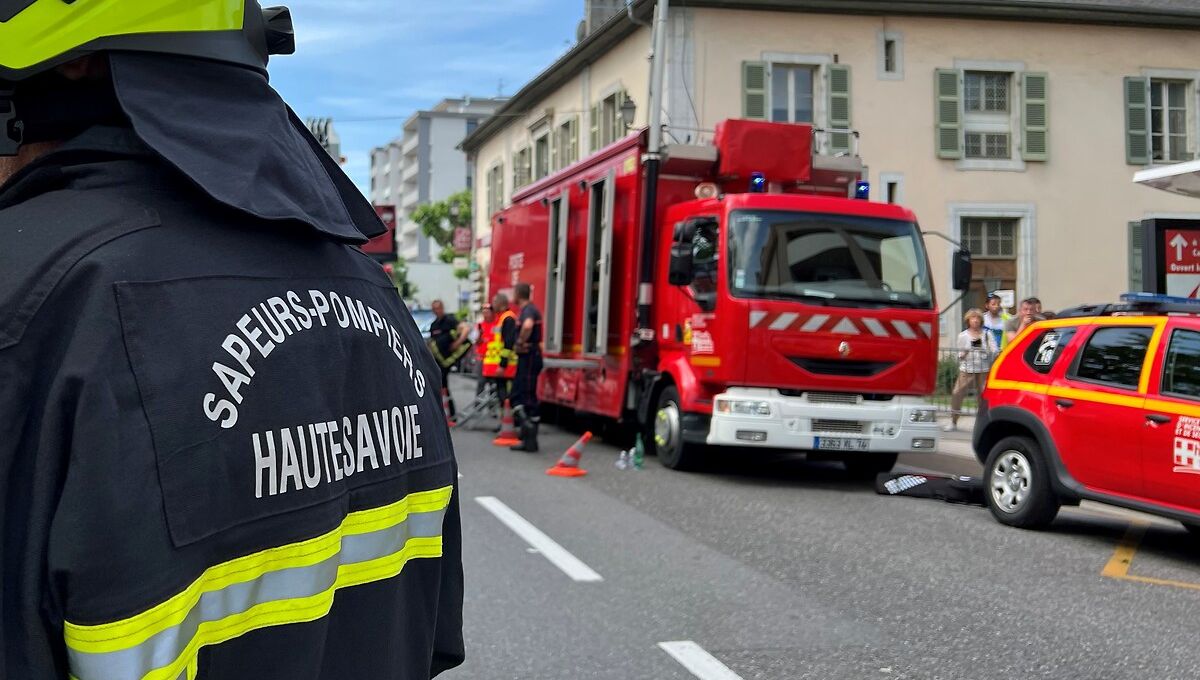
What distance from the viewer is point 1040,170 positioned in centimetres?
2597

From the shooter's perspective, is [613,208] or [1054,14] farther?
[1054,14]

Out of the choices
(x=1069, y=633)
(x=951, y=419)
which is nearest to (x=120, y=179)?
(x=1069, y=633)

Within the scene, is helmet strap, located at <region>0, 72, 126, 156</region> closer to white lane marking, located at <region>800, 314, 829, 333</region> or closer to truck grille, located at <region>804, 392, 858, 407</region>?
white lane marking, located at <region>800, 314, 829, 333</region>

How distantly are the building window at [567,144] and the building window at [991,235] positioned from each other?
1043cm

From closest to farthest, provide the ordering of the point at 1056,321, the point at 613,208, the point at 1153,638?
the point at 1153,638, the point at 1056,321, the point at 613,208

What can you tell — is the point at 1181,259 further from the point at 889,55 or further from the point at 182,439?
the point at 889,55

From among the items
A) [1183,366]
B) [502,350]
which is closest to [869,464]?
[1183,366]

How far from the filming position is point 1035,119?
25.9 m

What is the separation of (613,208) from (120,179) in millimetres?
11552

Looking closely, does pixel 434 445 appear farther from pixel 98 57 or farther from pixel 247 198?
pixel 98 57

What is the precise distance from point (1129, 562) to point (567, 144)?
26405mm

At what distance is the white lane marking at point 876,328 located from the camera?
10766 millimetres

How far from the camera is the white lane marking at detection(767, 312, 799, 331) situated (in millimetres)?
10602

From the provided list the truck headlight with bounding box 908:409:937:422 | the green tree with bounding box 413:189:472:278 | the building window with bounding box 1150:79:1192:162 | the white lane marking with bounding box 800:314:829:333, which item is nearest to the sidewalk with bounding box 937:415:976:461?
the truck headlight with bounding box 908:409:937:422
